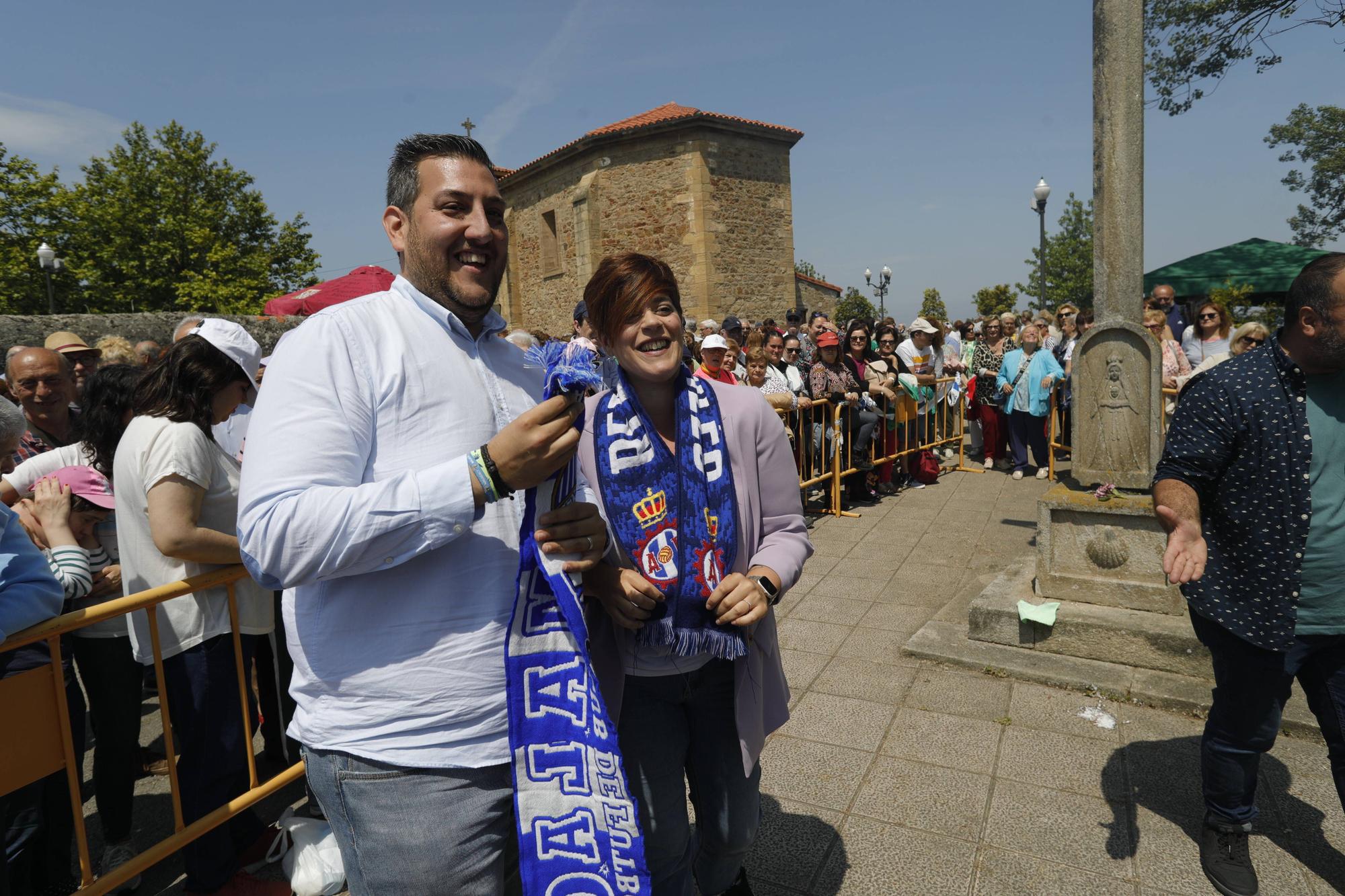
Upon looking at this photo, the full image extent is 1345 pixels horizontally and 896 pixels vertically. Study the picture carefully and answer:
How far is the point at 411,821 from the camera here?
1320 mm

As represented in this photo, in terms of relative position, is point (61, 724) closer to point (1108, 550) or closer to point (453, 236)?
point (453, 236)

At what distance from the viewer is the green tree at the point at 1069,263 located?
162 feet

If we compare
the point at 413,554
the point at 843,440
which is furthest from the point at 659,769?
the point at 843,440

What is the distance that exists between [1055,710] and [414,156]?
12.2ft

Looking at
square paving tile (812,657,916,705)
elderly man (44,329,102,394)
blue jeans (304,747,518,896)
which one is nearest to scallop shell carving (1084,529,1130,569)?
square paving tile (812,657,916,705)

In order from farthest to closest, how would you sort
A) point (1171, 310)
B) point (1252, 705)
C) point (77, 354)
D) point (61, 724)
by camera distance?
1. point (1171, 310)
2. point (77, 354)
3. point (1252, 705)
4. point (61, 724)

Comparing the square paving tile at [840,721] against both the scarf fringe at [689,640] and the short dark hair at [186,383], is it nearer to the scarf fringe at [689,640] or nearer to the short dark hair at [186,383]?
the scarf fringe at [689,640]

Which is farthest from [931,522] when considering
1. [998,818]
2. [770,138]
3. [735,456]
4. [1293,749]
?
[770,138]

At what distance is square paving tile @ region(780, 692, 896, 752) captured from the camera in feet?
11.6

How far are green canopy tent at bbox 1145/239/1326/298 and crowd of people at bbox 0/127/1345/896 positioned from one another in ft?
42.3

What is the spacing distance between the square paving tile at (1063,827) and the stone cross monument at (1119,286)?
202cm

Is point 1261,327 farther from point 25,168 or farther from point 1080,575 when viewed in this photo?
point 25,168

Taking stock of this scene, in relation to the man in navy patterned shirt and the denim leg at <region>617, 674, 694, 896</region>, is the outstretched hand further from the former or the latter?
the denim leg at <region>617, 674, 694, 896</region>

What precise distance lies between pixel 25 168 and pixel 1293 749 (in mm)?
39871
